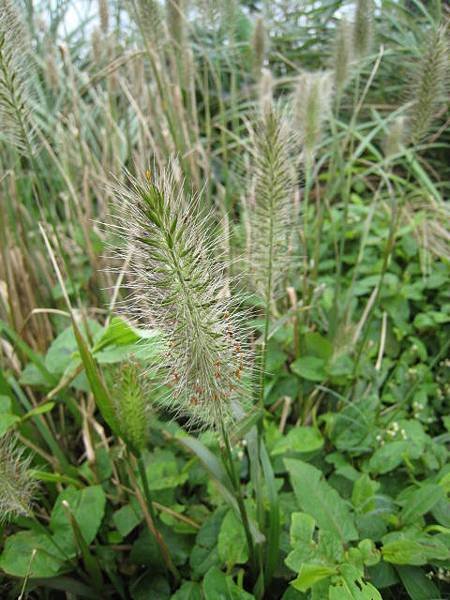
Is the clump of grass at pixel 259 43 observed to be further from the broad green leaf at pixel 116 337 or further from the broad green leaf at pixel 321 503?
the broad green leaf at pixel 321 503

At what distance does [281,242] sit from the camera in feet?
3.56

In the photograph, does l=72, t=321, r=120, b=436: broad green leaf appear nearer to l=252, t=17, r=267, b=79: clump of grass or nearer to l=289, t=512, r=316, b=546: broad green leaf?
l=289, t=512, r=316, b=546: broad green leaf

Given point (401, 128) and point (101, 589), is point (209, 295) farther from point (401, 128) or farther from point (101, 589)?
point (401, 128)

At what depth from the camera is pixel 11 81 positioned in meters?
0.95

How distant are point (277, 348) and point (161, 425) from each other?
1.36 feet

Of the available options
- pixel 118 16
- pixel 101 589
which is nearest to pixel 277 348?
pixel 101 589

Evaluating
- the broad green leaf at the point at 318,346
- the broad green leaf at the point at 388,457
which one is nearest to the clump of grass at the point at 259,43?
the broad green leaf at the point at 318,346

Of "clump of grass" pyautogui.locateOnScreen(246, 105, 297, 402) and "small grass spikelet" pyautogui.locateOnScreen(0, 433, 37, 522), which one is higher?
"clump of grass" pyautogui.locateOnScreen(246, 105, 297, 402)

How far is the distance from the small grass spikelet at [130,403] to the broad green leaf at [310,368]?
0.56 m

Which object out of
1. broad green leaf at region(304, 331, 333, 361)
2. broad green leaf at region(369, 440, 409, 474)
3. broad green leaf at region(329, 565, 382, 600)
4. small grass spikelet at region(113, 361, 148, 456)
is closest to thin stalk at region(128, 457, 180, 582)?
small grass spikelet at region(113, 361, 148, 456)

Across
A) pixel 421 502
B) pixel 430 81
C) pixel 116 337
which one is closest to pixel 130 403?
pixel 116 337

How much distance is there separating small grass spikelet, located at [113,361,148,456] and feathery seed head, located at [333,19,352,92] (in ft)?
3.60

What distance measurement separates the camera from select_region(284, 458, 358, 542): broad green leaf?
0.94 m

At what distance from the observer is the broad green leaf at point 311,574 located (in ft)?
2.55
